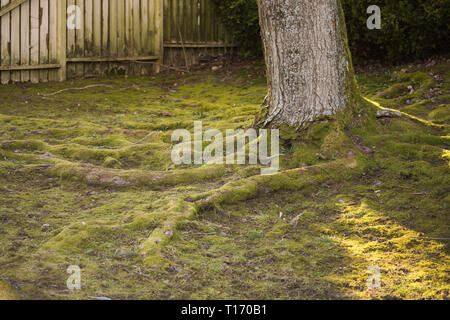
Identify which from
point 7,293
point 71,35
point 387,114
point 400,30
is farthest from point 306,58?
point 71,35

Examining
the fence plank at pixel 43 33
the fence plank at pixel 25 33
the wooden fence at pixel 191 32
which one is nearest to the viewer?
the fence plank at pixel 25 33

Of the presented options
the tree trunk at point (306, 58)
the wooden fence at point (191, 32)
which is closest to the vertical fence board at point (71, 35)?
the wooden fence at point (191, 32)

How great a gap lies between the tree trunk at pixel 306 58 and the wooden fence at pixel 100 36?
620cm

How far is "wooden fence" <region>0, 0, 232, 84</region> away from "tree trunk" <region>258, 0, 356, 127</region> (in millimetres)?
6197

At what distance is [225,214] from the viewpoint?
15.9 feet

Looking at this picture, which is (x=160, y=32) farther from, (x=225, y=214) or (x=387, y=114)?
(x=225, y=214)

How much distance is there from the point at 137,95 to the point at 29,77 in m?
2.28

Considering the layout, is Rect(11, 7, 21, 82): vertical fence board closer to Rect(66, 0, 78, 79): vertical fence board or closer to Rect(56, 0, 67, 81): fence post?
Rect(56, 0, 67, 81): fence post

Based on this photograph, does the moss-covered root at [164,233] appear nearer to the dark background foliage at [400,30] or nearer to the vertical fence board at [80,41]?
the dark background foliage at [400,30]

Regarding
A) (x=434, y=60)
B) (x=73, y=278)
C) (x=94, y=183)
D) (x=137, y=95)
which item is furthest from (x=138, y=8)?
(x=73, y=278)

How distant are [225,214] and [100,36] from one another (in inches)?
306

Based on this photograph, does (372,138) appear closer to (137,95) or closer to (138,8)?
(137,95)

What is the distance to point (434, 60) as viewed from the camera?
965 centimetres

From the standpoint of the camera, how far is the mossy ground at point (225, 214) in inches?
143
